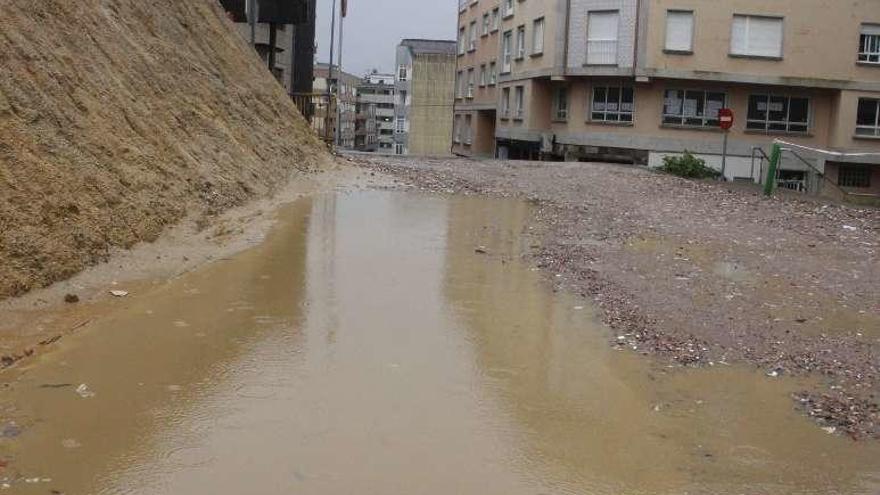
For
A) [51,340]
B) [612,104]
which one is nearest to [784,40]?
[612,104]

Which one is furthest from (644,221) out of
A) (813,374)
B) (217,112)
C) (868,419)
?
(868,419)

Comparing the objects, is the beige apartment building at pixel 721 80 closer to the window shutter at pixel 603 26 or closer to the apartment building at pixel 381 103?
the window shutter at pixel 603 26

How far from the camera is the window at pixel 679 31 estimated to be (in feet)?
111

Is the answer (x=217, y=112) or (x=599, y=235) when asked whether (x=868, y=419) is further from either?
(x=217, y=112)

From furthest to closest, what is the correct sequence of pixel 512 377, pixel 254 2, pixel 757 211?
pixel 254 2, pixel 757 211, pixel 512 377

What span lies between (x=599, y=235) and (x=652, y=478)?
8.71 meters

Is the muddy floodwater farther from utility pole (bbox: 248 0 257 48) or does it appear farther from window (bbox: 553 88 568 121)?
window (bbox: 553 88 568 121)

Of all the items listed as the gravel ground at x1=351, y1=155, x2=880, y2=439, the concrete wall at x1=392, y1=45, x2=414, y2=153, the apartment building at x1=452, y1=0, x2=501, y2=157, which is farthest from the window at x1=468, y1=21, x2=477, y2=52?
the concrete wall at x1=392, y1=45, x2=414, y2=153

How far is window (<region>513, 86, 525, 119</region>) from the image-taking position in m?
39.9

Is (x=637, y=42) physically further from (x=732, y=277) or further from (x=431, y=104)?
(x=431, y=104)

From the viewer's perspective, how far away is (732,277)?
10367 mm

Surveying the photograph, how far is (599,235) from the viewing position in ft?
43.7

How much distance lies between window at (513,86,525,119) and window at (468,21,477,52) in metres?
11.4

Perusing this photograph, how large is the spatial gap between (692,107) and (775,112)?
10.5 feet
